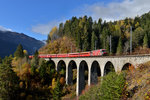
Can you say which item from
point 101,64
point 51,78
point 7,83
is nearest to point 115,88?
point 101,64

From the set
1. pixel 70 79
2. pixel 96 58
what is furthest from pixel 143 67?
pixel 70 79

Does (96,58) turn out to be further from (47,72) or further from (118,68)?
(47,72)

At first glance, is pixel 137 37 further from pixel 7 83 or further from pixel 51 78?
pixel 7 83

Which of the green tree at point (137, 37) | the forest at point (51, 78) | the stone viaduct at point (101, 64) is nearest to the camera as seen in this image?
the forest at point (51, 78)

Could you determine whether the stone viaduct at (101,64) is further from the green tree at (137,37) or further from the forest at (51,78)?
the green tree at (137,37)

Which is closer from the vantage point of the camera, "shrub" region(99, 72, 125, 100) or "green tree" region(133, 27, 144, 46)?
"shrub" region(99, 72, 125, 100)

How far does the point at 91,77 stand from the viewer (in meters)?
29.4

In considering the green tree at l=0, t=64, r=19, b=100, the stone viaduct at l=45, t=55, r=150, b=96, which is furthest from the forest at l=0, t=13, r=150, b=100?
the stone viaduct at l=45, t=55, r=150, b=96

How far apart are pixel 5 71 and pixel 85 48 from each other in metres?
40.8

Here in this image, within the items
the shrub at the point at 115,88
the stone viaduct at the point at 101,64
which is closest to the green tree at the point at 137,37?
the stone viaduct at the point at 101,64

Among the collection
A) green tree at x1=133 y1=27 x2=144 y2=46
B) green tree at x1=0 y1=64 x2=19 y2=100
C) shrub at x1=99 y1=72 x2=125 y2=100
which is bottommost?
green tree at x1=0 y1=64 x2=19 y2=100

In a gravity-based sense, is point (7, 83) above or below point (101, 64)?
below

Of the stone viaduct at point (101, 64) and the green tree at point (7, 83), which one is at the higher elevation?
the stone viaduct at point (101, 64)

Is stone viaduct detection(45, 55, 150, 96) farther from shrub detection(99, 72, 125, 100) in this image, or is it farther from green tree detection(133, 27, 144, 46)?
green tree detection(133, 27, 144, 46)
